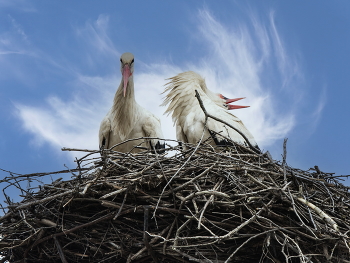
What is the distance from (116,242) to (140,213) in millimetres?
190

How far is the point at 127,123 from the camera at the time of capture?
387 centimetres

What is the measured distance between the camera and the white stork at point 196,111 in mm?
3656

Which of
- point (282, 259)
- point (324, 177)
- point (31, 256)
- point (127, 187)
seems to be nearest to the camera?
point (127, 187)

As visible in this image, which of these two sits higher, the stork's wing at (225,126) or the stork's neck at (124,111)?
the stork's neck at (124,111)

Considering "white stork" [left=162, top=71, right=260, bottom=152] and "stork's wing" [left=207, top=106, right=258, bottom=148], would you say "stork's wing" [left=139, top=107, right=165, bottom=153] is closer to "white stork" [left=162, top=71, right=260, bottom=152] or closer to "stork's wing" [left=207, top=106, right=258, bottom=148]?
"white stork" [left=162, top=71, right=260, bottom=152]

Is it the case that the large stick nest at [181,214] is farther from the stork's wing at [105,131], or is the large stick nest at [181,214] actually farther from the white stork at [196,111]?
the stork's wing at [105,131]

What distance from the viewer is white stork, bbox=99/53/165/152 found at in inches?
151

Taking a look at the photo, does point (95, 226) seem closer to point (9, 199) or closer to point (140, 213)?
point (140, 213)

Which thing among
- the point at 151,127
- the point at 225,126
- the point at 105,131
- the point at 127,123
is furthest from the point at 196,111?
the point at 105,131

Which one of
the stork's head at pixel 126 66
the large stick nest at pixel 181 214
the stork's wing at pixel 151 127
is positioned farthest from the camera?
the stork's wing at pixel 151 127

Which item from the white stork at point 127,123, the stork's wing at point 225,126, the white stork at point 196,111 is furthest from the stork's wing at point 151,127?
the stork's wing at point 225,126

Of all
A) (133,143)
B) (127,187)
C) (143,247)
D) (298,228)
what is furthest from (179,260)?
(133,143)

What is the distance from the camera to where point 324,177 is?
294cm

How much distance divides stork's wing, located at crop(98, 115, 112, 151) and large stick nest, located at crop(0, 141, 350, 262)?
1.23 metres
